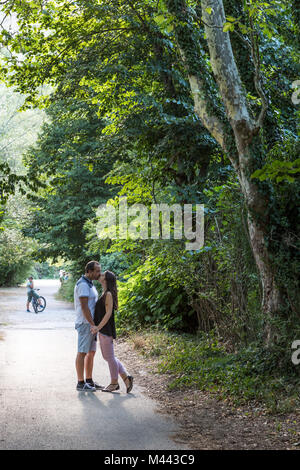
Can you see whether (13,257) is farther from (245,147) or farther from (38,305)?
(245,147)

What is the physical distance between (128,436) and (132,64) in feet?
33.2

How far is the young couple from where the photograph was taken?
324 inches

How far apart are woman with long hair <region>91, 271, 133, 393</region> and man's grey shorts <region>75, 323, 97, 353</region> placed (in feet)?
0.48

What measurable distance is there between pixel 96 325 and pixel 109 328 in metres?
0.22

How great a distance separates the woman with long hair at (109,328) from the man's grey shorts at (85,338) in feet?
0.48

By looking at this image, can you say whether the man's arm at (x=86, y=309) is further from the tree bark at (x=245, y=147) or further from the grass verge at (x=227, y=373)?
the tree bark at (x=245, y=147)

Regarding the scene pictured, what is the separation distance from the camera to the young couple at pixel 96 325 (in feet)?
27.0

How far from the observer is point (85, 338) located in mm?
8312

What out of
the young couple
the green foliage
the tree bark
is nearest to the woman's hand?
the young couple

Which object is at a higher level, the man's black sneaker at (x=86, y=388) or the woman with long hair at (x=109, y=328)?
the woman with long hair at (x=109, y=328)

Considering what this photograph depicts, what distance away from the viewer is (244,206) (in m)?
8.85

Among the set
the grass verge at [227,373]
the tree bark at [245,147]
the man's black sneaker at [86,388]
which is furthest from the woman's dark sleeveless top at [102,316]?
the tree bark at [245,147]

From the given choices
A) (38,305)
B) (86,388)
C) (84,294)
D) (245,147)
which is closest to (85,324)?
(84,294)

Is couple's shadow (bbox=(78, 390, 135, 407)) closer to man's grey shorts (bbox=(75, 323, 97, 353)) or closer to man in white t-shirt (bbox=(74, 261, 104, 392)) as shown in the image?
man in white t-shirt (bbox=(74, 261, 104, 392))
